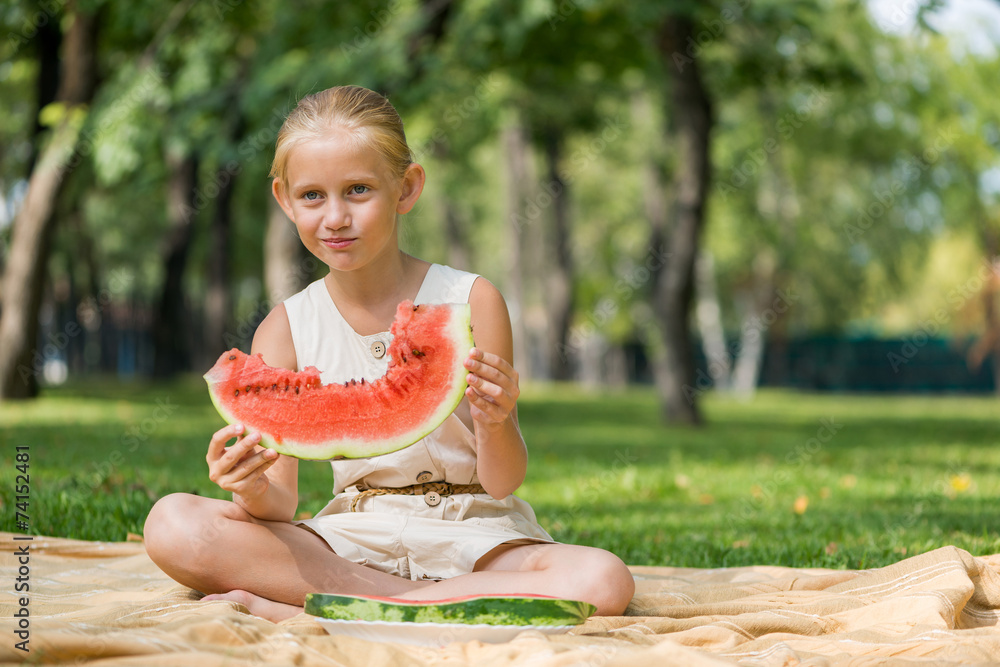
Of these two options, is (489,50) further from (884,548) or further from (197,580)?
(197,580)

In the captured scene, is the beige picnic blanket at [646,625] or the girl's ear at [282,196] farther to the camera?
the girl's ear at [282,196]

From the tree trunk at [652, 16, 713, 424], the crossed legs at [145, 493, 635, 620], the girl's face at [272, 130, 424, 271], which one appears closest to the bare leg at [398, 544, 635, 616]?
the crossed legs at [145, 493, 635, 620]

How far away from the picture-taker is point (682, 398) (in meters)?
11.9

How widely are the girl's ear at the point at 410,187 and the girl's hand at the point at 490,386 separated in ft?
2.11

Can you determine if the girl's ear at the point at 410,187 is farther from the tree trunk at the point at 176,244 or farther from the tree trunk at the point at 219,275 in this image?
the tree trunk at the point at 176,244

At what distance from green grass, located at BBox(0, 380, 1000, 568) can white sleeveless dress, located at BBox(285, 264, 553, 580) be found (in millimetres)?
1371

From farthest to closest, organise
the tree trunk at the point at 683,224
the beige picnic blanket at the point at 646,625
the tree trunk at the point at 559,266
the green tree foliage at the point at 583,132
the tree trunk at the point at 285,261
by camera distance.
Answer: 1. the tree trunk at the point at 559,266
2. the tree trunk at the point at 683,224
3. the tree trunk at the point at 285,261
4. the green tree foliage at the point at 583,132
5. the beige picnic blanket at the point at 646,625

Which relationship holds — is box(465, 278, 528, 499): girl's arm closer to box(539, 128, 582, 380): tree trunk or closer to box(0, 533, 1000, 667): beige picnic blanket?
box(0, 533, 1000, 667): beige picnic blanket

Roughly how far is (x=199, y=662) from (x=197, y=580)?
676mm

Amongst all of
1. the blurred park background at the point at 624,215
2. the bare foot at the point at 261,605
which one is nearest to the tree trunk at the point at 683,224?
the blurred park background at the point at 624,215

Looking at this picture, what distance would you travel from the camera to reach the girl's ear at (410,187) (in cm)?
274

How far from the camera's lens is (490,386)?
230cm

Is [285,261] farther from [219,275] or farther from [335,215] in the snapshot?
[335,215]

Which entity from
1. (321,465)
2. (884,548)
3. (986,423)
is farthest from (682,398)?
(884,548)
